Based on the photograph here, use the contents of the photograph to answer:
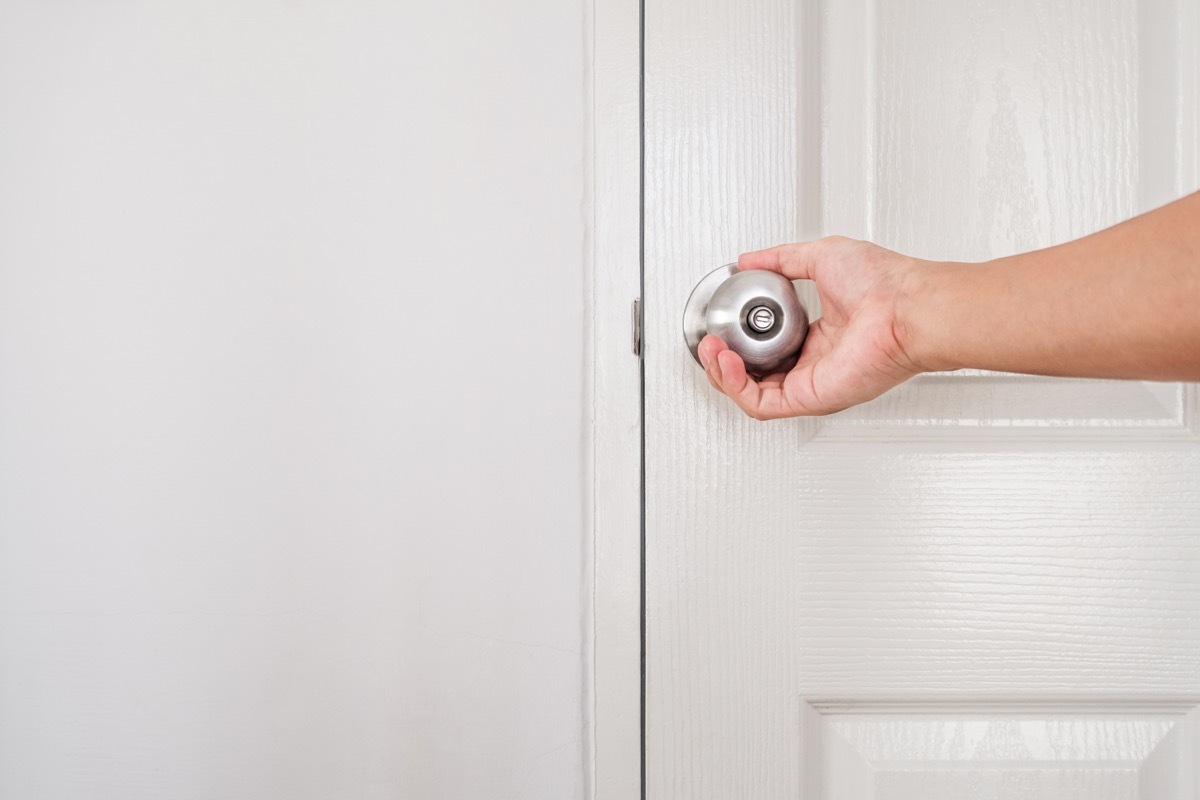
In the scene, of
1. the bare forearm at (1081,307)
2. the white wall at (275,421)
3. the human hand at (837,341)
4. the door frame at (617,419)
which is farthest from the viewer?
the white wall at (275,421)

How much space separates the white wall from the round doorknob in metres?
0.19

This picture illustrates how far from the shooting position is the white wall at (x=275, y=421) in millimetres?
678

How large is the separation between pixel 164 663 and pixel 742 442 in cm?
55

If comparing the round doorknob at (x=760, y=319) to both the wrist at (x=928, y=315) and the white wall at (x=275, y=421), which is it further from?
the white wall at (x=275, y=421)

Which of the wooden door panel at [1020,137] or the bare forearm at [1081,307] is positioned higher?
the wooden door panel at [1020,137]

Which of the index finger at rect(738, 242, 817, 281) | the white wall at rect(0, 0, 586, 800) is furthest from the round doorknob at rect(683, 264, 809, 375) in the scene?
the white wall at rect(0, 0, 586, 800)

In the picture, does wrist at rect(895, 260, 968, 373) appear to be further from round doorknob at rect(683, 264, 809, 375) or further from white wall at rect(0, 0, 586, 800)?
white wall at rect(0, 0, 586, 800)

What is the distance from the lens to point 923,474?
0.56 metres

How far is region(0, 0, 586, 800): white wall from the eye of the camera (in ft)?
2.23

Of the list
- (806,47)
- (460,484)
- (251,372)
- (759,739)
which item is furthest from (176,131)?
(759,739)

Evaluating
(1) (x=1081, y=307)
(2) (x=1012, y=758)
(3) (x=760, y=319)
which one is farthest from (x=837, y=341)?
(2) (x=1012, y=758)

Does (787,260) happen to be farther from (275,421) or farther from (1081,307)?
(275,421)

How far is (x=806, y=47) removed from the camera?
0.57 m

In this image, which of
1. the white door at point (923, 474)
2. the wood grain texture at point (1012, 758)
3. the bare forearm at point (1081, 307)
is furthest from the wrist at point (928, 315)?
the wood grain texture at point (1012, 758)
